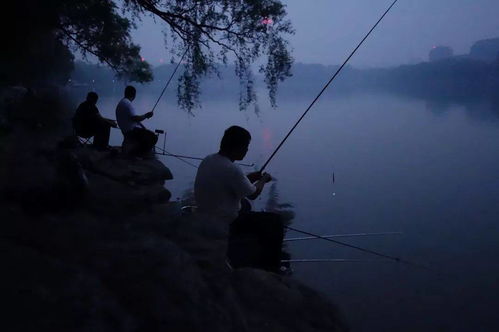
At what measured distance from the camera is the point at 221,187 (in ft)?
12.7

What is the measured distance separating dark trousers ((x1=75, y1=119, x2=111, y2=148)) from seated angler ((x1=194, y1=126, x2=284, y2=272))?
6653 mm

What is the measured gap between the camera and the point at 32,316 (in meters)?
1.94

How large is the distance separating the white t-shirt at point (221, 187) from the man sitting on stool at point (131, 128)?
5.28 m

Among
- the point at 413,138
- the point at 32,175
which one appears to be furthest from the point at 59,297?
the point at 413,138

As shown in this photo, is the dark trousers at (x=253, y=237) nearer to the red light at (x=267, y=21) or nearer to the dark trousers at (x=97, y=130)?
the dark trousers at (x=97, y=130)

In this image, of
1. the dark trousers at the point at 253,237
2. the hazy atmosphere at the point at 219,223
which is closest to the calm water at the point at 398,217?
the hazy atmosphere at the point at 219,223

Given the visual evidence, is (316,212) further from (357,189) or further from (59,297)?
(59,297)

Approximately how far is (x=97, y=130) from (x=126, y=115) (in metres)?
1.38

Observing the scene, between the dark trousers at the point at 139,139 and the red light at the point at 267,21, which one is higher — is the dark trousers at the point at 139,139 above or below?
below

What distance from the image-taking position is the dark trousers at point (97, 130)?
31.7 feet

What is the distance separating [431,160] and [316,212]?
12.4 metres

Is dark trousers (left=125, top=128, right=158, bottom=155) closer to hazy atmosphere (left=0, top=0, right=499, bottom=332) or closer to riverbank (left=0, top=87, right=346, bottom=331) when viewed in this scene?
hazy atmosphere (left=0, top=0, right=499, bottom=332)

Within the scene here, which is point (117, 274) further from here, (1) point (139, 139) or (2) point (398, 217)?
(2) point (398, 217)

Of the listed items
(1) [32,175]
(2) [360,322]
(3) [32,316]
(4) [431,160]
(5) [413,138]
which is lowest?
(2) [360,322]
